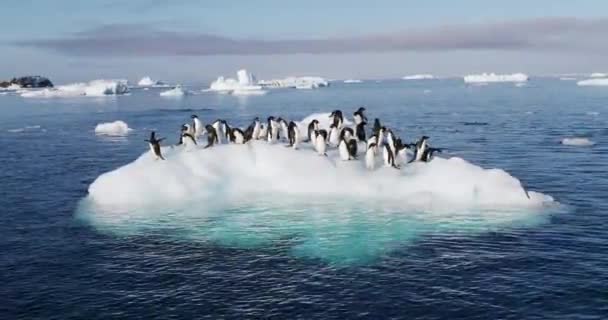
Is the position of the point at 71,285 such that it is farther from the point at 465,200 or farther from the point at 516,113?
the point at 516,113

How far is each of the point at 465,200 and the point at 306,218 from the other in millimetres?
5219

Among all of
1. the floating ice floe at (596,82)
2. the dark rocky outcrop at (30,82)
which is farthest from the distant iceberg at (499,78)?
the dark rocky outcrop at (30,82)

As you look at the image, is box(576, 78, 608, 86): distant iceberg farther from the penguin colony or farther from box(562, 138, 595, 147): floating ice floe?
the penguin colony

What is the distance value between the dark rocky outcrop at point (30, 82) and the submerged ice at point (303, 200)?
177 m

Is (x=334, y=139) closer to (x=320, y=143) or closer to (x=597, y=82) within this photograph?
(x=320, y=143)

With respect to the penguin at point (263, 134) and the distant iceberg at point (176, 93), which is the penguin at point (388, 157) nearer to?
the penguin at point (263, 134)

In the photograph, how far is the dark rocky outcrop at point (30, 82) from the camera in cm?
18325

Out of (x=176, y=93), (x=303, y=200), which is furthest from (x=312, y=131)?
(x=176, y=93)

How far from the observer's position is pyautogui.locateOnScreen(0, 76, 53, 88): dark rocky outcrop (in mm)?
183250

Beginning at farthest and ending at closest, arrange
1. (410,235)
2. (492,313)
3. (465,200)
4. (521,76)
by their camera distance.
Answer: (521,76) < (465,200) < (410,235) < (492,313)

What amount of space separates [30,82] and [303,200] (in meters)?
185

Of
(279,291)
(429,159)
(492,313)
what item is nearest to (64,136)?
(429,159)

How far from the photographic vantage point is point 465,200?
2036cm

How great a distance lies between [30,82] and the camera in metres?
187
